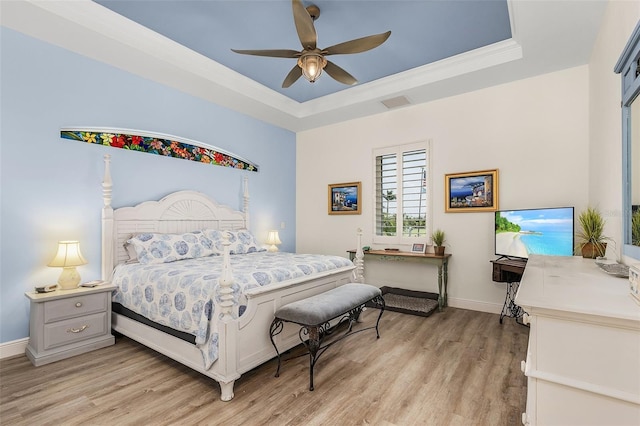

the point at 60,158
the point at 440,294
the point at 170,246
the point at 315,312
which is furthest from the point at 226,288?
the point at 440,294

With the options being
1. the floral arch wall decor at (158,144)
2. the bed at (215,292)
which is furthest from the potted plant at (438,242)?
the floral arch wall decor at (158,144)

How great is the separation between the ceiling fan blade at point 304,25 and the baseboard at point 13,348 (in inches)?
143

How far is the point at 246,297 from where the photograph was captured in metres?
2.31

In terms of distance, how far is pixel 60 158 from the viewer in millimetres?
3102

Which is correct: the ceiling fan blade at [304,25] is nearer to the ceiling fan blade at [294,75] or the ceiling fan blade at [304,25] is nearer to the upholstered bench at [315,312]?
the ceiling fan blade at [294,75]

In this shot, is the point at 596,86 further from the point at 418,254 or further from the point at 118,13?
the point at 118,13

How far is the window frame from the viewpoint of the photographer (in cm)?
449

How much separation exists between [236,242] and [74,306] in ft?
5.88

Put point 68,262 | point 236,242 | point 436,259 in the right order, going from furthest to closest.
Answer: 1. point 236,242
2. point 436,259
3. point 68,262

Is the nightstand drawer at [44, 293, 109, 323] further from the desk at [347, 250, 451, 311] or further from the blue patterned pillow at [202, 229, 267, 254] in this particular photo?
the desk at [347, 250, 451, 311]

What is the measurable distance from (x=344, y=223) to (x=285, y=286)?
9.43 feet

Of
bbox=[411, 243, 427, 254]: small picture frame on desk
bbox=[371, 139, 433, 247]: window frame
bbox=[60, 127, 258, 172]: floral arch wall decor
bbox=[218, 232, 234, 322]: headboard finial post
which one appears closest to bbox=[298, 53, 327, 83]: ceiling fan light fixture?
bbox=[218, 232, 234, 322]: headboard finial post

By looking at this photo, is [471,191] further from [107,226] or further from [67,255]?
[67,255]

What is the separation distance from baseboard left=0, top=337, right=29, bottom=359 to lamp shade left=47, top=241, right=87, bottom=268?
2.51ft
